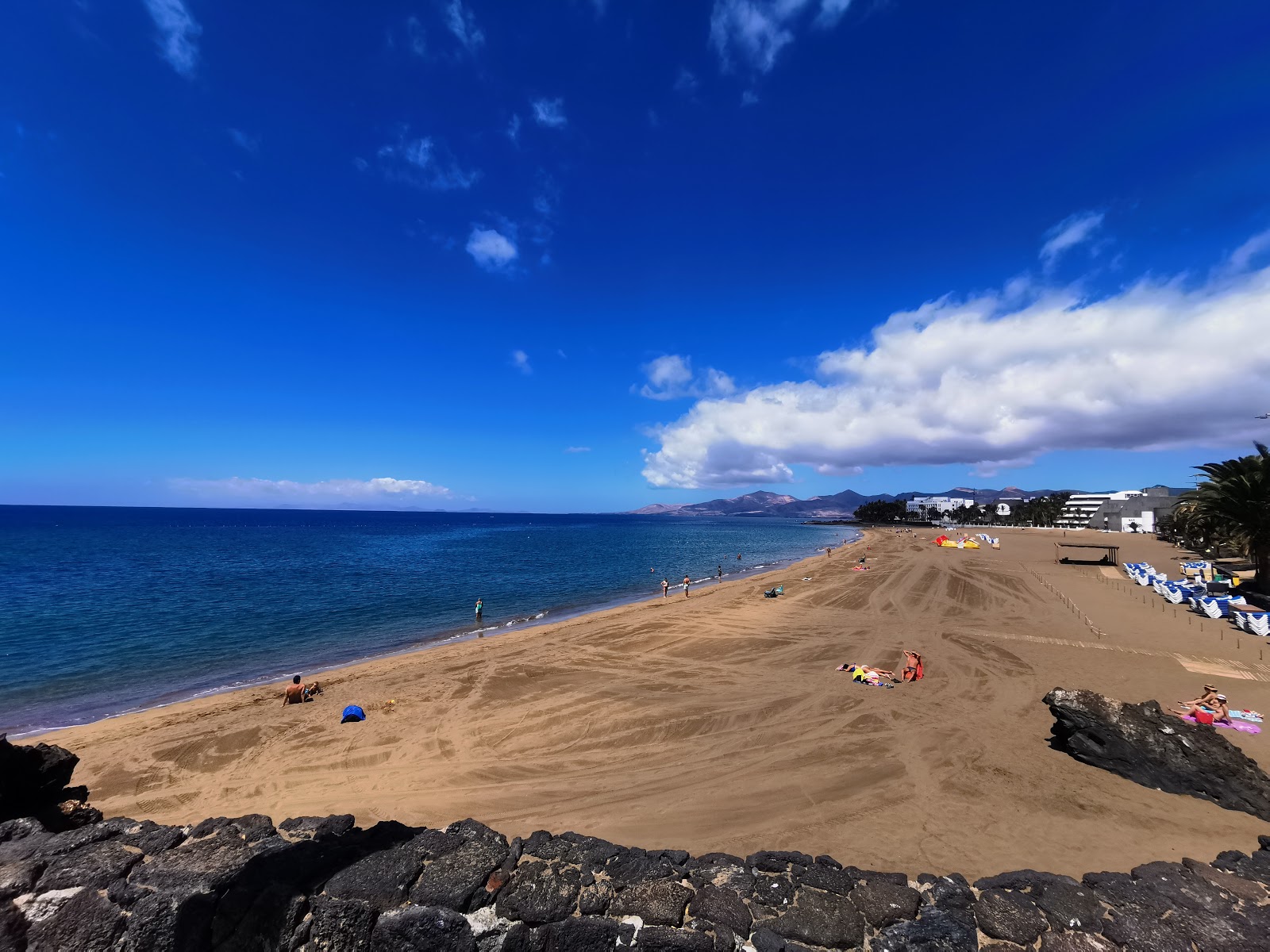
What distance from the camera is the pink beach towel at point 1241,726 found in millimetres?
12062

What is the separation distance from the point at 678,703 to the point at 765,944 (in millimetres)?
10488

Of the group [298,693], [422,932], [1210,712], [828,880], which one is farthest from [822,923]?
[298,693]

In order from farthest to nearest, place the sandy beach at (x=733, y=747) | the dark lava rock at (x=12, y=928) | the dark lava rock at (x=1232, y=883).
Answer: the sandy beach at (x=733, y=747), the dark lava rock at (x=1232, y=883), the dark lava rock at (x=12, y=928)

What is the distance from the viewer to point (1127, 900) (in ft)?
17.7

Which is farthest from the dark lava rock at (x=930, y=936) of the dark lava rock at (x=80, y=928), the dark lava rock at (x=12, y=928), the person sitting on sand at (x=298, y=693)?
the person sitting on sand at (x=298, y=693)

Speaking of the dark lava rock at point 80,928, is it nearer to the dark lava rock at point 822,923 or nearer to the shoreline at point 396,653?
the dark lava rock at point 822,923

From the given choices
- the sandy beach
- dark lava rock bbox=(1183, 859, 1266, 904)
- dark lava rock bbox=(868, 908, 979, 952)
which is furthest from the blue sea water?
dark lava rock bbox=(1183, 859, 1266, 904)

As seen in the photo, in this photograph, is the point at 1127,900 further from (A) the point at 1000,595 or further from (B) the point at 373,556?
(B) the point at 373,556

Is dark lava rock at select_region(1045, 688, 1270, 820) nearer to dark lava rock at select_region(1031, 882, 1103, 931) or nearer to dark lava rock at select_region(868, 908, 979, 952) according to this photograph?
dark lava rock at select_region(1031, 882, 1103, 931)

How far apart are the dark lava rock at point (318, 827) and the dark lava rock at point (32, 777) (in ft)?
9.24

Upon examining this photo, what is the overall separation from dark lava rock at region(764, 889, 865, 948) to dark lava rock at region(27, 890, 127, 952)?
247 inches

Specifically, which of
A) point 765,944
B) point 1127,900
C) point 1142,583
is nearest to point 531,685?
point 765,944

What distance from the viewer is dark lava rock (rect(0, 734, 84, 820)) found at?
20.7 feet

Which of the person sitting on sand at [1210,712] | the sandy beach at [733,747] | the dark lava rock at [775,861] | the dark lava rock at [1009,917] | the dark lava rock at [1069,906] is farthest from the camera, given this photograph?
the person sitting on sand at [1210,712]
